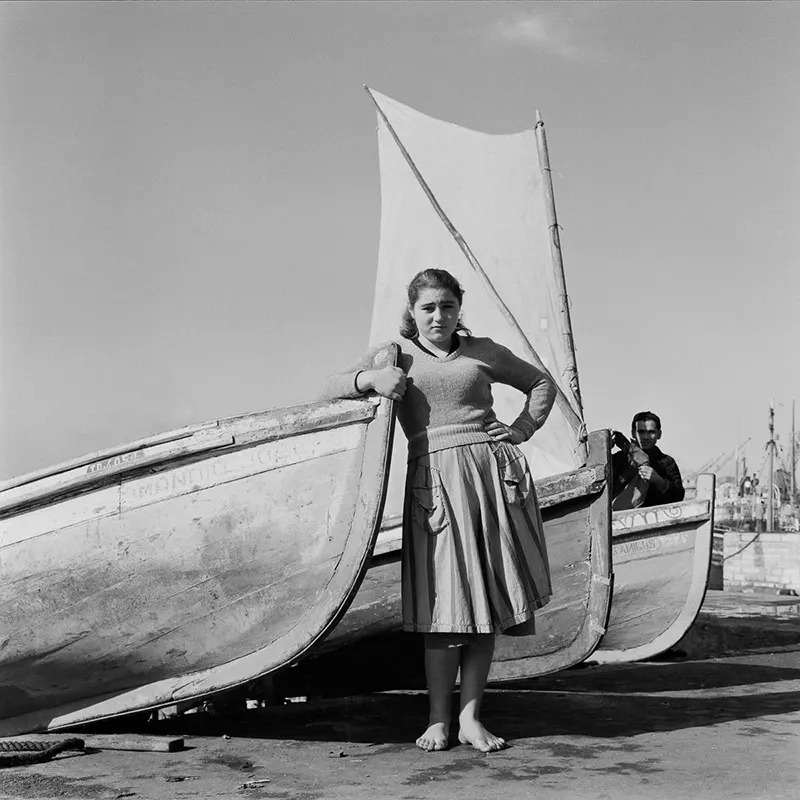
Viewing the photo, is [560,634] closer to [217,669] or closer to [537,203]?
[217,669]

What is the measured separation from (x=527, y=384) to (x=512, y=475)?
442 millimetres

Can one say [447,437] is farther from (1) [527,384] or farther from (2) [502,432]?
(1) [527,384]

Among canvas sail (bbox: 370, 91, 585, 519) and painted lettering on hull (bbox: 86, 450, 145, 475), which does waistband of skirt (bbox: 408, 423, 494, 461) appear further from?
canvas sail (bbox: 370, 91, 585, 519)

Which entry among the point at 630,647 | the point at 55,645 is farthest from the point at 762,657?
the point at 55,645

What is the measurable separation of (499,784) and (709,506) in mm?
4551

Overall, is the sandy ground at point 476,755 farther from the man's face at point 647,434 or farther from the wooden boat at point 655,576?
the man's face at point 647,434

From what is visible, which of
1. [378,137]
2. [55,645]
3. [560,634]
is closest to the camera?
[55,645]

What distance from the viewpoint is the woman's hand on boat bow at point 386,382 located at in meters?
3.17

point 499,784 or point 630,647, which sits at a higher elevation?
point 499,784

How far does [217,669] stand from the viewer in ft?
10.9

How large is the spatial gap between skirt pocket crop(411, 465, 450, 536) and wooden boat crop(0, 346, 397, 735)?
0.17m

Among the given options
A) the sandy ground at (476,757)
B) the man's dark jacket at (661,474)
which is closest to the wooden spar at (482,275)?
the man's dark jacket at (661,474)

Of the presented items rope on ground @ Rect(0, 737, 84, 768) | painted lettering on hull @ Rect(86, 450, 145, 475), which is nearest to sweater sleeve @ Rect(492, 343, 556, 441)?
painted lettering on hull @ Rect(86, 450, 145, 475)

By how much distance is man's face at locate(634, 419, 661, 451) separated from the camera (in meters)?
6.92
